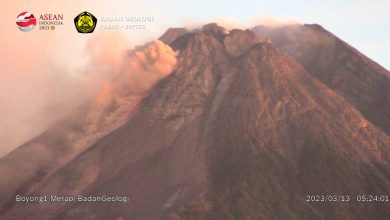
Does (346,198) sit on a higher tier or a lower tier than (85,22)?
lower

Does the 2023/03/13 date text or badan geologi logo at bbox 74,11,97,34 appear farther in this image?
the 2023/03/13 date text

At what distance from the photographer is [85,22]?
144m

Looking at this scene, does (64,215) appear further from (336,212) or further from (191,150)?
(336,212)

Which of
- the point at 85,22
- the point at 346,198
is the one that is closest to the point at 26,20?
the point at 85,22

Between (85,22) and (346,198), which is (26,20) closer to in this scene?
(85,22)

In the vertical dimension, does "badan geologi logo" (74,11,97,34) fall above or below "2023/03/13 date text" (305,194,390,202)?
above

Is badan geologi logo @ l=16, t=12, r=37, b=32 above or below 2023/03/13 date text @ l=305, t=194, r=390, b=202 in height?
above

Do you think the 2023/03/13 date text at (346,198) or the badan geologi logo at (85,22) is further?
the 2023/03/13 date text at (346,198)

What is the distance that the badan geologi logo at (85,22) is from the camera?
139000mm

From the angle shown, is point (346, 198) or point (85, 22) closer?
point (85, 22)

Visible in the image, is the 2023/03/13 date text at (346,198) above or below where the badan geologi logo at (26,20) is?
below

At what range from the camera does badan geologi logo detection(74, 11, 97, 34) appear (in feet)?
456

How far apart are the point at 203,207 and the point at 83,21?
2274 inches

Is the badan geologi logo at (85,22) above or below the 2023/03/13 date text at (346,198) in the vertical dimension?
above
